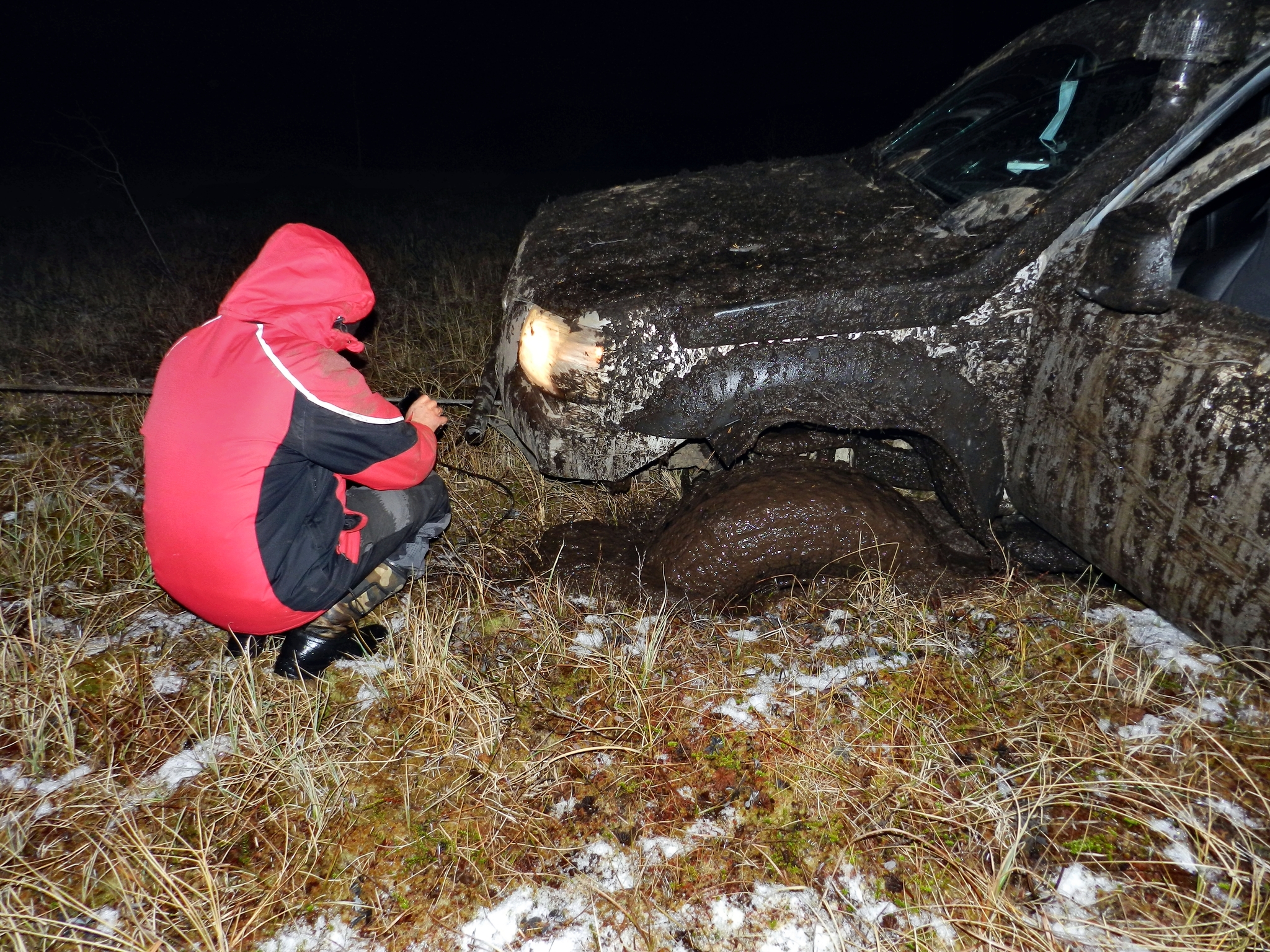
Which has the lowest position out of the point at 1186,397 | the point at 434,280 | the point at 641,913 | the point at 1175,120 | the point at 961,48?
the point at 641,913

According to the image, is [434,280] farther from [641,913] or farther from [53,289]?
[641,913]

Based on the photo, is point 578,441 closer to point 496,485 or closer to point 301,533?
point 301,533

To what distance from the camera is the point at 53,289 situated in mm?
5910

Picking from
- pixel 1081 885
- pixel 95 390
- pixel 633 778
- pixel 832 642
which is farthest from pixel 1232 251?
pixel 95 390

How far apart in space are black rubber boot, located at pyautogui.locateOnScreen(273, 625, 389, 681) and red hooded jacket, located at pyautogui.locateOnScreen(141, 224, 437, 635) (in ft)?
0.78

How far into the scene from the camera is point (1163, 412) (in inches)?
73.5

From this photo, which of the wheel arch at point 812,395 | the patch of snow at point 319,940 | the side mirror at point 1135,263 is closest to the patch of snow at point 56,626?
the patch of snow at point 319,940

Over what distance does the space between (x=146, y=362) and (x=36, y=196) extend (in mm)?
10542

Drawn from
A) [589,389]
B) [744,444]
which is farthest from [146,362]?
[744,444]

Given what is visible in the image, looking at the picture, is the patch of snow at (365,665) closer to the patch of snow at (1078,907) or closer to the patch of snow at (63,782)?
the patch of snow at (63,782)

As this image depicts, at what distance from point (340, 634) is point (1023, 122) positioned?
120 inches

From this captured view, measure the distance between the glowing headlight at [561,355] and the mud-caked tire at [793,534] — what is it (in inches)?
25.3

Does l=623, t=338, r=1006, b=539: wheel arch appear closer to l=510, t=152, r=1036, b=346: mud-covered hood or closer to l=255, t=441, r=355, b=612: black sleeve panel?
l=510, t=152, r=1036, b=346: mud-covered hood

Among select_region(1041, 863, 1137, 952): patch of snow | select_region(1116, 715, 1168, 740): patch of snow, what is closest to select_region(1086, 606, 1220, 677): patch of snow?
select_region(1116, 715, 1168, 740): patch of snow
